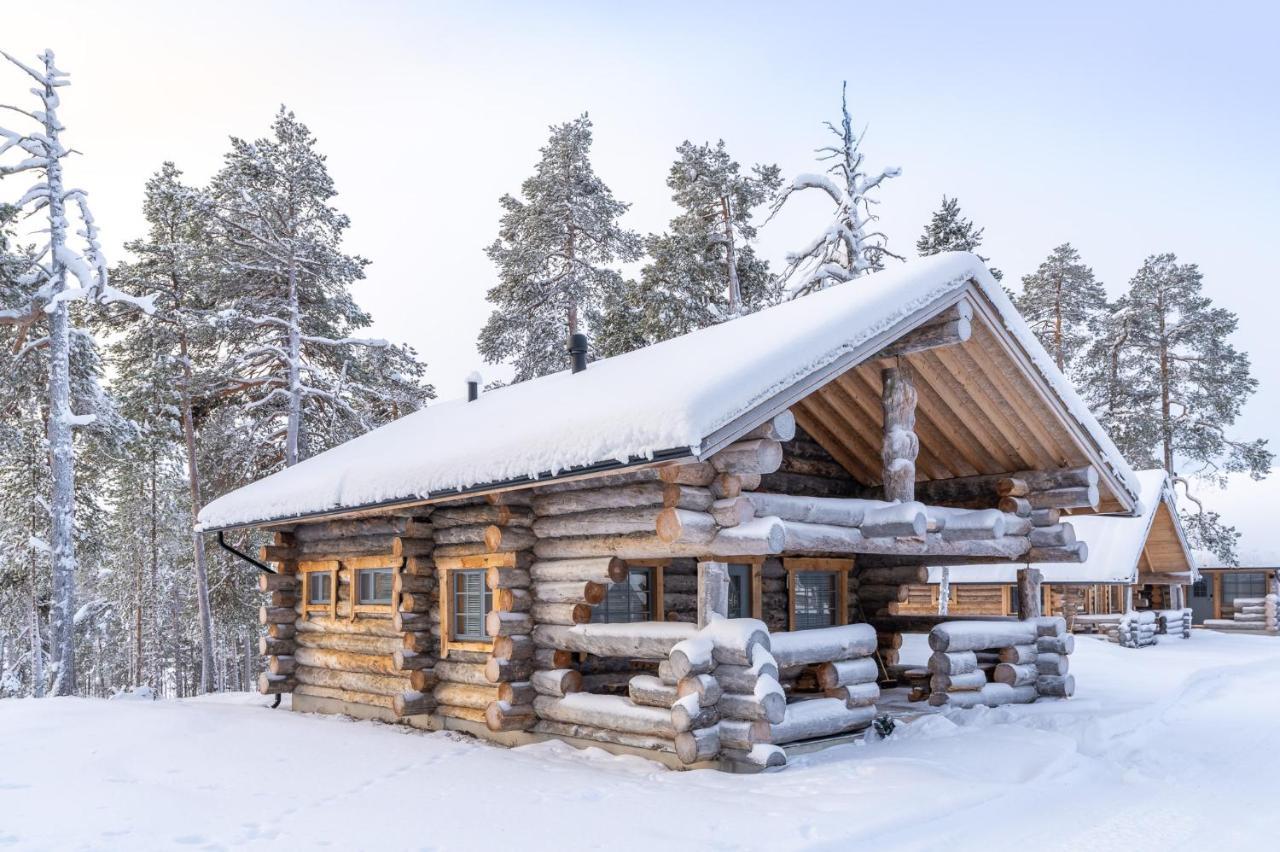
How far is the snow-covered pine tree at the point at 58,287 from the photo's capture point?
18875mm

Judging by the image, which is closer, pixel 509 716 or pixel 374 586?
pixel 509 716

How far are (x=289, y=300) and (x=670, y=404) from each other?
18238mm

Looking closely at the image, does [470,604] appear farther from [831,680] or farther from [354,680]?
[831,680]

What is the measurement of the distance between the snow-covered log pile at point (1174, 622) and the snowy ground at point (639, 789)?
16548 mm

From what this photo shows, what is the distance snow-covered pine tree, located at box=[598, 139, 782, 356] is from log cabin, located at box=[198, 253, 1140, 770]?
1256 centimetres

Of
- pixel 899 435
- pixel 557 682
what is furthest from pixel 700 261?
pixel 557 682

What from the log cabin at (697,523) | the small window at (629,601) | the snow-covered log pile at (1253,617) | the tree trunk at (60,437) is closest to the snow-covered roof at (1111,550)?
the snow-covered log pile at (1253,617)

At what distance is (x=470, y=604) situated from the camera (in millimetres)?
12242

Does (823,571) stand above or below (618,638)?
above

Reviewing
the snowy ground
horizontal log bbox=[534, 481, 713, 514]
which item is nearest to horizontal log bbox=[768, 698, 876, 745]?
the snowy ground

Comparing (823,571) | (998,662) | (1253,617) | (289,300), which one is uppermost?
(289,300)

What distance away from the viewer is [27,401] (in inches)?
897

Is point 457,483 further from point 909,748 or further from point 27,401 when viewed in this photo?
point 27,401

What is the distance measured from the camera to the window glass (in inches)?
525
